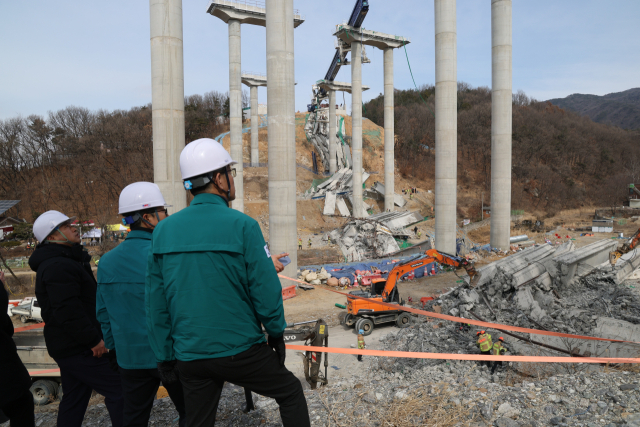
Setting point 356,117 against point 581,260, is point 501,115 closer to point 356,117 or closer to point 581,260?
point 581,260

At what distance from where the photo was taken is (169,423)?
404cm

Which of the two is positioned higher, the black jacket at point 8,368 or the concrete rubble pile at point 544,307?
the black jacket at point 8,368

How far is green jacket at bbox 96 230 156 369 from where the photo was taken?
293cm

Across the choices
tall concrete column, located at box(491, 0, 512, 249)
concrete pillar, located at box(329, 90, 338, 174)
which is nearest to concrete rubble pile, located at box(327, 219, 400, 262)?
tall concrete column, located at box(491, 0, 512, 249)

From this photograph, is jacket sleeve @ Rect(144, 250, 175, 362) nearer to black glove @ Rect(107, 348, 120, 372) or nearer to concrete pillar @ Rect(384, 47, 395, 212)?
black glove @ Rect(107, 348, 120, 372)

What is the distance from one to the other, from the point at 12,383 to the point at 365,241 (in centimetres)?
2249

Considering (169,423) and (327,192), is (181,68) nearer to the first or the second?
(169,423)

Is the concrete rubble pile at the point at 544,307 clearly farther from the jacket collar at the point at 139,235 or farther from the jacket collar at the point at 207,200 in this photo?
the jacket collar at the point at 207,200

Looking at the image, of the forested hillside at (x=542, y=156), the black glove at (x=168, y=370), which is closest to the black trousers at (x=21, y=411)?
the black glove at (x=168, y=370)

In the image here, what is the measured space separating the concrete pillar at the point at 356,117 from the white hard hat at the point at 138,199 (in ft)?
106

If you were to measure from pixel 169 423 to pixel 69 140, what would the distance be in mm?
53931

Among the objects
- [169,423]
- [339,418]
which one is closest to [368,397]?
[339,418]

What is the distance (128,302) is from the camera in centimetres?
297

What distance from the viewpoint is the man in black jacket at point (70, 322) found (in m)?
3.33
